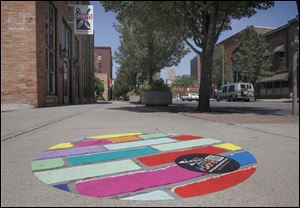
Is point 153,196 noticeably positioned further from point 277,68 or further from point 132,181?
point 277,68

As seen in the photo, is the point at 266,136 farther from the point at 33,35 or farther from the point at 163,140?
the point at 33,35

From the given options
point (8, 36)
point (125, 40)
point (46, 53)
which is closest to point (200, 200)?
point (8, 36)

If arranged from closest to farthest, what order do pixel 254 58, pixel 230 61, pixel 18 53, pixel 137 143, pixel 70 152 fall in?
1. pixel 70 152
2. pixel 137 143
3. pixel 18 53
4. pixel 254 58
5. pixel 230 61

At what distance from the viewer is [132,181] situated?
12.2 ft

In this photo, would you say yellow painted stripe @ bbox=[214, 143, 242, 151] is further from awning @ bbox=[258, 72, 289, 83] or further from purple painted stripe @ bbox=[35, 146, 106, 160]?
→ awning @ bbox=[258, 72, 289, 83]

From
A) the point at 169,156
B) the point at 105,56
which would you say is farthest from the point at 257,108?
the point at 105,56

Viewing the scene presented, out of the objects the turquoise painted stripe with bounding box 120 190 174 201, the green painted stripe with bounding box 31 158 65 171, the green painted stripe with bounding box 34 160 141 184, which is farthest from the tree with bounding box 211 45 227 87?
the turquoise painted stripe with bounding box 120 190 174 201

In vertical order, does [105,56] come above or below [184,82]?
above

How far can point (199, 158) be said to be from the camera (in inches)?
190

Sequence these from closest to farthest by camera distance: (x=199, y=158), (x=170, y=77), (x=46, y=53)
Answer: (x=199, y=158) → (x=46, y=53) → (x=170, y=77)

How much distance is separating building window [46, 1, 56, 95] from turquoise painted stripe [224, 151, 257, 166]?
58.5 feet

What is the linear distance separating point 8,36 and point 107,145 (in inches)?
519

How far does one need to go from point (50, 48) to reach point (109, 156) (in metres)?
18.4

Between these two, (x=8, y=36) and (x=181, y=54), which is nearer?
(x=8, y=36)
